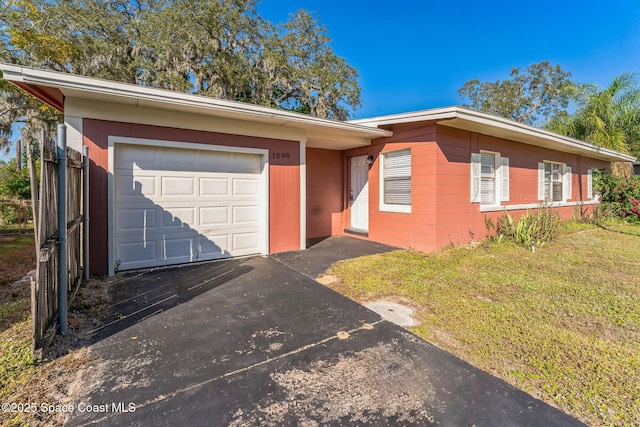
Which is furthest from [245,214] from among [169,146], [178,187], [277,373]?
[277,373]

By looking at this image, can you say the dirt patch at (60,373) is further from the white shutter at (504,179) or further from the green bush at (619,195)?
the green bush at (619,195)

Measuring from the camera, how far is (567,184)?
10156mm

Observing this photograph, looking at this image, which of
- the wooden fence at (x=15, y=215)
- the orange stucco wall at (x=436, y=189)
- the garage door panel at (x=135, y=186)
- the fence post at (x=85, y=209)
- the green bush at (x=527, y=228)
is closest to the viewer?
the fence post at (x=85, y=209)

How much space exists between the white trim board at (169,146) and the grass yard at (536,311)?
185 cm

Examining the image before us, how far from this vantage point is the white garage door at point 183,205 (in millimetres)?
4762

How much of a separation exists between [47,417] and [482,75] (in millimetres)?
28377

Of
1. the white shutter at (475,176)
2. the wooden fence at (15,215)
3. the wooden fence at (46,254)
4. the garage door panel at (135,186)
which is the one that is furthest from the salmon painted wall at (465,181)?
the wooden fence at (15,215)

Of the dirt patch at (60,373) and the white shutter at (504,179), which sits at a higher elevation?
the white shutter at (504,179)

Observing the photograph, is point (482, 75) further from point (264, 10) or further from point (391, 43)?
point (264, 10)

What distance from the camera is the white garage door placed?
4762mm

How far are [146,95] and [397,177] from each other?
5168 mm

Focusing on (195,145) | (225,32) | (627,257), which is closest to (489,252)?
(627,257)

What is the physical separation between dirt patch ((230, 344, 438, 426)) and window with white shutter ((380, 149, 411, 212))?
4750 millimetres

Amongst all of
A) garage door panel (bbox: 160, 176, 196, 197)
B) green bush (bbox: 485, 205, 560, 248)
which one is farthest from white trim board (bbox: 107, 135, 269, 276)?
green bush (bbox: 485, 205, 560, 248)
